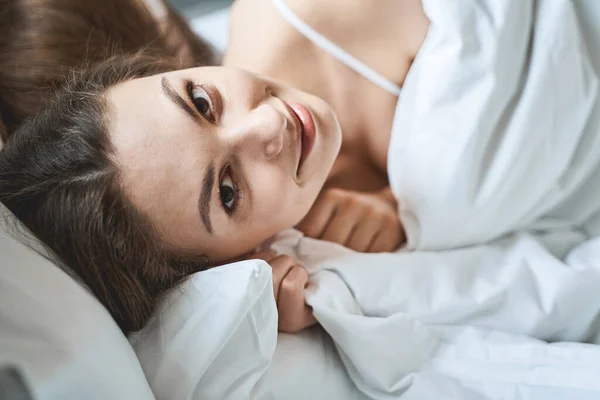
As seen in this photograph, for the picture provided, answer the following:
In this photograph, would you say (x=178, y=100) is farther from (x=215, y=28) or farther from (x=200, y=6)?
(x=200, y=6)

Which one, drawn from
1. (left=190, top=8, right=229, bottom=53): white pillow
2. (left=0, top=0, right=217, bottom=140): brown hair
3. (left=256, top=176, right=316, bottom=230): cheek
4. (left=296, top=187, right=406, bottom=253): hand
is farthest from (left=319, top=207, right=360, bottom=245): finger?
(left=190, top=8, right=229, bottom=53): white pillow

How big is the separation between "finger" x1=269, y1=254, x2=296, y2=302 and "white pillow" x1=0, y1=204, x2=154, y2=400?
0.21 metres

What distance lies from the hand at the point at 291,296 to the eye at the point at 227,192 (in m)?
0.10

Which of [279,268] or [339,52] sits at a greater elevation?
[339,52]

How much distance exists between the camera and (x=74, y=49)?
979 mm

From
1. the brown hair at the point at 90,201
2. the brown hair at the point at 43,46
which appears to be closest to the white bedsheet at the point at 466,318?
the brown hair at the point at 90,201

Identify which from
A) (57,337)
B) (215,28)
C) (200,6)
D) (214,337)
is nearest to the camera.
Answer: (57,337)

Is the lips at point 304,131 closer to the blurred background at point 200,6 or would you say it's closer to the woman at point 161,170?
the woman at point 161,170

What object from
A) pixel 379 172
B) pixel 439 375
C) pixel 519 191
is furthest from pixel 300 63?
pixel 439 375

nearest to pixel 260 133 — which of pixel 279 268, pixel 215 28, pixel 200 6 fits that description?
pixel 279 268

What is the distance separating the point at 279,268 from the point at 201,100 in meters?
0.24

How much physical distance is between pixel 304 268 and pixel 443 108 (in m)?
0.28

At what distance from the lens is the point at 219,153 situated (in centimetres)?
67

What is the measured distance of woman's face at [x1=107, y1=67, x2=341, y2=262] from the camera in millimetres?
642
